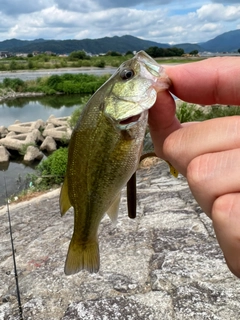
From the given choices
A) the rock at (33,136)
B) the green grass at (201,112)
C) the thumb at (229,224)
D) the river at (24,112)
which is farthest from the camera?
the rock at (33,136)

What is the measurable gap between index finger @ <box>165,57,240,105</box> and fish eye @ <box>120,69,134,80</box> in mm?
162

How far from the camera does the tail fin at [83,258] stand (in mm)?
2023

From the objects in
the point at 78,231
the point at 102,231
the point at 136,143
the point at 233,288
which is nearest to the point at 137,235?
the point at 102,231

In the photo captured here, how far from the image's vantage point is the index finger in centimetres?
151

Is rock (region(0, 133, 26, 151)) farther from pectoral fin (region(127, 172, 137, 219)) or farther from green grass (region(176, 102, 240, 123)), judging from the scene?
pectoral fin (region(127, 172, 137, 219))

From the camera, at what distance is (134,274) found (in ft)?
14.9

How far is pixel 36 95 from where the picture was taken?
141 ft

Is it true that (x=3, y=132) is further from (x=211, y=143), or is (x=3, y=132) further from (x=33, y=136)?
(x=211, y=143)

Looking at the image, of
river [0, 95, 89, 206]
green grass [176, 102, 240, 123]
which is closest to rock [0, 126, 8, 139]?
river [0, 95, 89, 206]

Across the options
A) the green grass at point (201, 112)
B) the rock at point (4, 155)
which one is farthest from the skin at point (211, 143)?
the rock at point (4, 155)

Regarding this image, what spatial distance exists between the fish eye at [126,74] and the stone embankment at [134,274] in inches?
116

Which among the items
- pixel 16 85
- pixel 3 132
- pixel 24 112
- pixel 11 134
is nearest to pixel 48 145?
pixel 11 134

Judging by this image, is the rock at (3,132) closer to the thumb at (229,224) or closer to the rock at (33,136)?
the rock at (33,136)

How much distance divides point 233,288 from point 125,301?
119 cm
